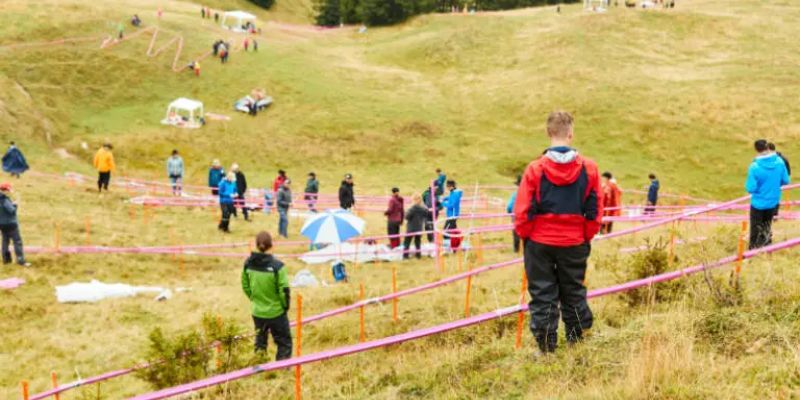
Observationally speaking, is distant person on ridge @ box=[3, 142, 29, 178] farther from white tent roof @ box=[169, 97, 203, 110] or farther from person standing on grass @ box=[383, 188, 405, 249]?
white tent roof @ box=[169, 97, 203, 110]

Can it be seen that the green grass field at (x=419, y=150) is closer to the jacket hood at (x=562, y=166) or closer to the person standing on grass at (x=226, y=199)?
the person standing on grass at (x=226, y=199)

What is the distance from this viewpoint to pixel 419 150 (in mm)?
42625

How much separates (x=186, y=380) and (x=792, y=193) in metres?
34.8

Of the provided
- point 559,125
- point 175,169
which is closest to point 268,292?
point 559,125

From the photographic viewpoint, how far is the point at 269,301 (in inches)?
342

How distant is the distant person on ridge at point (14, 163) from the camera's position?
83.3 feet

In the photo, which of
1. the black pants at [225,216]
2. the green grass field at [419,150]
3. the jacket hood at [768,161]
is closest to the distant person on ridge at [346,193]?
the green grass field at [419,150]

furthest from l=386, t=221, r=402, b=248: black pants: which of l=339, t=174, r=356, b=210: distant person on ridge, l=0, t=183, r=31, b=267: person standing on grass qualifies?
l=0, t=183, r=31, b=267: person standing on grass

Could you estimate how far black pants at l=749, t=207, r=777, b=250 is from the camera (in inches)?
408

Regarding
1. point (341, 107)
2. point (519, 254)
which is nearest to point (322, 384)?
point (519, 254)

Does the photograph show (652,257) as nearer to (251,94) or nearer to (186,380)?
(186,380)

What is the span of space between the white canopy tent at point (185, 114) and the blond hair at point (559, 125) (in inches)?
1598

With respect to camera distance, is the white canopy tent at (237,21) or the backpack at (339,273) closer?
the backpack at (339,273)

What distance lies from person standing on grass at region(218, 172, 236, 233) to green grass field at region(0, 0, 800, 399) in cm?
45
